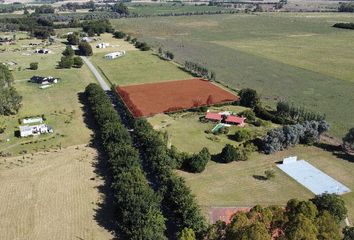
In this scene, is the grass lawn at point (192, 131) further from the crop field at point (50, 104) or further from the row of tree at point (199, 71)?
the row of tree at point (199, 71)

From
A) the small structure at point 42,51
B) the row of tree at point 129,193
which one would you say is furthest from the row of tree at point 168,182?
the small structure at point 42,51

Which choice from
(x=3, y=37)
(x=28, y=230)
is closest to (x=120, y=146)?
(x=28, y=230)

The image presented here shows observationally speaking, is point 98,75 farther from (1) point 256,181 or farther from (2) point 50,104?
(1) point 256,181

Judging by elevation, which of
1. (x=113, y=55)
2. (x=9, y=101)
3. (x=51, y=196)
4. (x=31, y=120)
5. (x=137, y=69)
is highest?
(x=9, y=101)

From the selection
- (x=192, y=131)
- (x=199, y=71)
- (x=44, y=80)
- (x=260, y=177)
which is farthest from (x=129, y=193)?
(x=199, y=71)

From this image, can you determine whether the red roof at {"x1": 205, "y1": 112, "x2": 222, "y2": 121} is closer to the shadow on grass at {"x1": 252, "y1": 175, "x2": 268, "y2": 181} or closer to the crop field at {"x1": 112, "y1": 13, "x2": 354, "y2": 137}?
the crop field at {"x1": 112, "y1": 13, "x2": 354, "y2": 137}

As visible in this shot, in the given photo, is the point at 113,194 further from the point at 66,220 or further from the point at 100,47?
the point at 100,47

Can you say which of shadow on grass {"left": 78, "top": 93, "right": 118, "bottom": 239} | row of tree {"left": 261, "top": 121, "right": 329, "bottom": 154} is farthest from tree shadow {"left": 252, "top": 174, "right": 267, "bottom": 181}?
shadow on grass {"left": 78, "top": 93, "right": 118, "bottom": 239}
